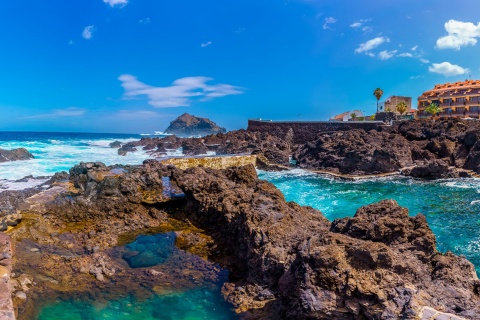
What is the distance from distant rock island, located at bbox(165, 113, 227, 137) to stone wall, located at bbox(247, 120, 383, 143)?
3502 inches

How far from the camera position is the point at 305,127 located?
5575cm

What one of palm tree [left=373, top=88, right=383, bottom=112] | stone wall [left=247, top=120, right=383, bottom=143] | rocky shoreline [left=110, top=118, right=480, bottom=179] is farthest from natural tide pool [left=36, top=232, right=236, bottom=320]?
palm tree [left=373, top=88, right=383, bottom=112]

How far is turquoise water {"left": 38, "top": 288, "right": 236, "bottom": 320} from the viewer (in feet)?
24.9

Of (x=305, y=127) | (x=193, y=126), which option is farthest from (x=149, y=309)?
(x=193, y=126)

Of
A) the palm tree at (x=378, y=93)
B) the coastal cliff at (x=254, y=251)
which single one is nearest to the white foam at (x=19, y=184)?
the coastal cliff at (x=254, y=251)

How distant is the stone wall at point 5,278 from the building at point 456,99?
6660 centimetres

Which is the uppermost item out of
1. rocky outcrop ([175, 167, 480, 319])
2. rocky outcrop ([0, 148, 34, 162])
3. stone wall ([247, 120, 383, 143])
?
stone wall ([247, 120, 383, 143])

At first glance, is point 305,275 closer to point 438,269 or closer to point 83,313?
point 438,269

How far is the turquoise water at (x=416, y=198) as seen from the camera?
52.1ft

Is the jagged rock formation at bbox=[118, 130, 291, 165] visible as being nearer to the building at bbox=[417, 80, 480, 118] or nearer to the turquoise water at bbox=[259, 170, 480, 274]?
the turquoise water at bbox=[259, 170, 480, 274]

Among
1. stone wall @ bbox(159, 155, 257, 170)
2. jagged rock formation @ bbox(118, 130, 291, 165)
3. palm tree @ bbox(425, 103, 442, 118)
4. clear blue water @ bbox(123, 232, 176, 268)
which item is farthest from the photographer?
palm tree @ bbox(425, 103, 442, 118)

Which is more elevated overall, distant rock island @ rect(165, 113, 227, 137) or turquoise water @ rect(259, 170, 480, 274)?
distant rock island @ rect(165, 113, 227, 137)

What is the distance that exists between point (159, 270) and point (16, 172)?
29443mm

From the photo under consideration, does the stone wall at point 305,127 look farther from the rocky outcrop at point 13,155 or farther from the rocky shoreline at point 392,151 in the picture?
the rocky outcrop at point 13,155
